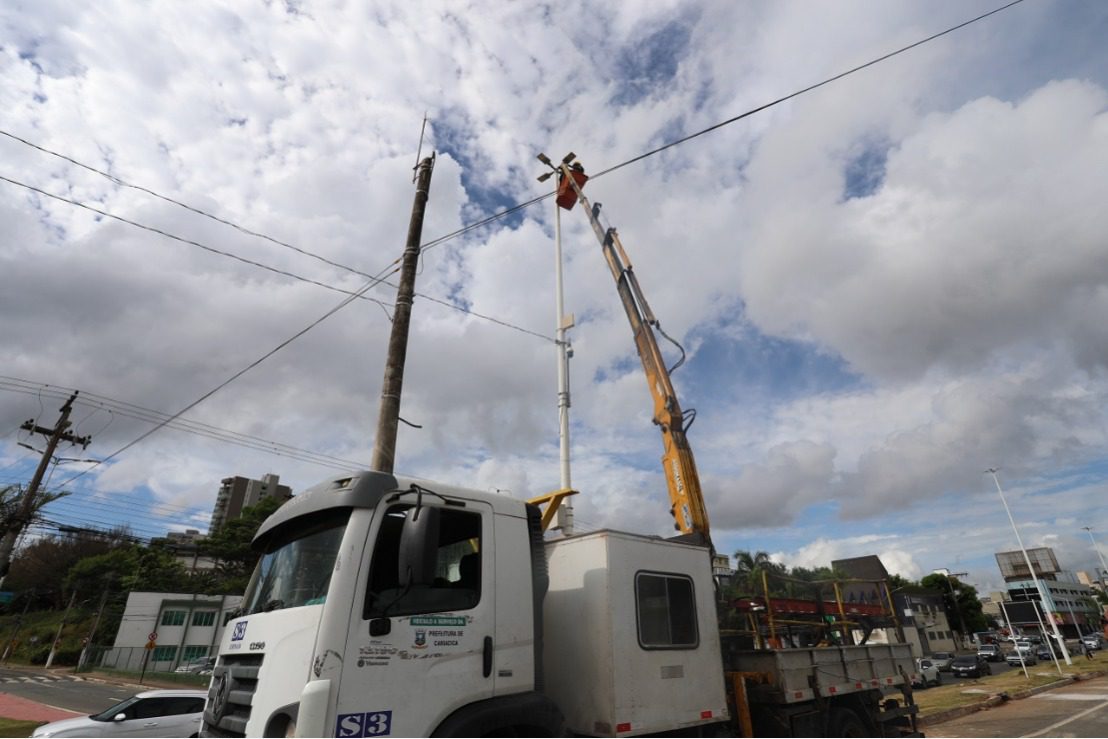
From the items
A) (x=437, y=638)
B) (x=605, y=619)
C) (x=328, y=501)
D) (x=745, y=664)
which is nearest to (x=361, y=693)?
(x=437, y=638)

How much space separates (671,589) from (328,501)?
3.32 metres

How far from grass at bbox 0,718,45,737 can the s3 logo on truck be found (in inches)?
569

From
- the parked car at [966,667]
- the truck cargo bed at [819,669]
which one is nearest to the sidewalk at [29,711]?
the truck cargo bed at [819,669]

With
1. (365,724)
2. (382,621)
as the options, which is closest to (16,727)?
(365,724)

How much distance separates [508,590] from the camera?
181 inches

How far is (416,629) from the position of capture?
3986 millimetres

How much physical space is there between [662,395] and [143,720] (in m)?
11.7

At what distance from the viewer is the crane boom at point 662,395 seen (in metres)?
10.8

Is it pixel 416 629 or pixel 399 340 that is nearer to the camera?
pixel 416 629

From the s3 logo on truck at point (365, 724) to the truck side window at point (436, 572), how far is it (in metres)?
0.57

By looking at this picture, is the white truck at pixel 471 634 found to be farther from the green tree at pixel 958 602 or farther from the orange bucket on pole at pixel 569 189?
the green tree at pixel 958 602

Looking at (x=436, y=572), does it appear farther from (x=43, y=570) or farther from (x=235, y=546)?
(x=43, y=570)

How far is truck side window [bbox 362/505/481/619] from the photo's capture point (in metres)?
3.96

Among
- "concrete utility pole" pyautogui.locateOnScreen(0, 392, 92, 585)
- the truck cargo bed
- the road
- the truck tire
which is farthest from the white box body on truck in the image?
"concrete utility pole" pyautogui.locateOnScreen(0, 392, 92, 585)
